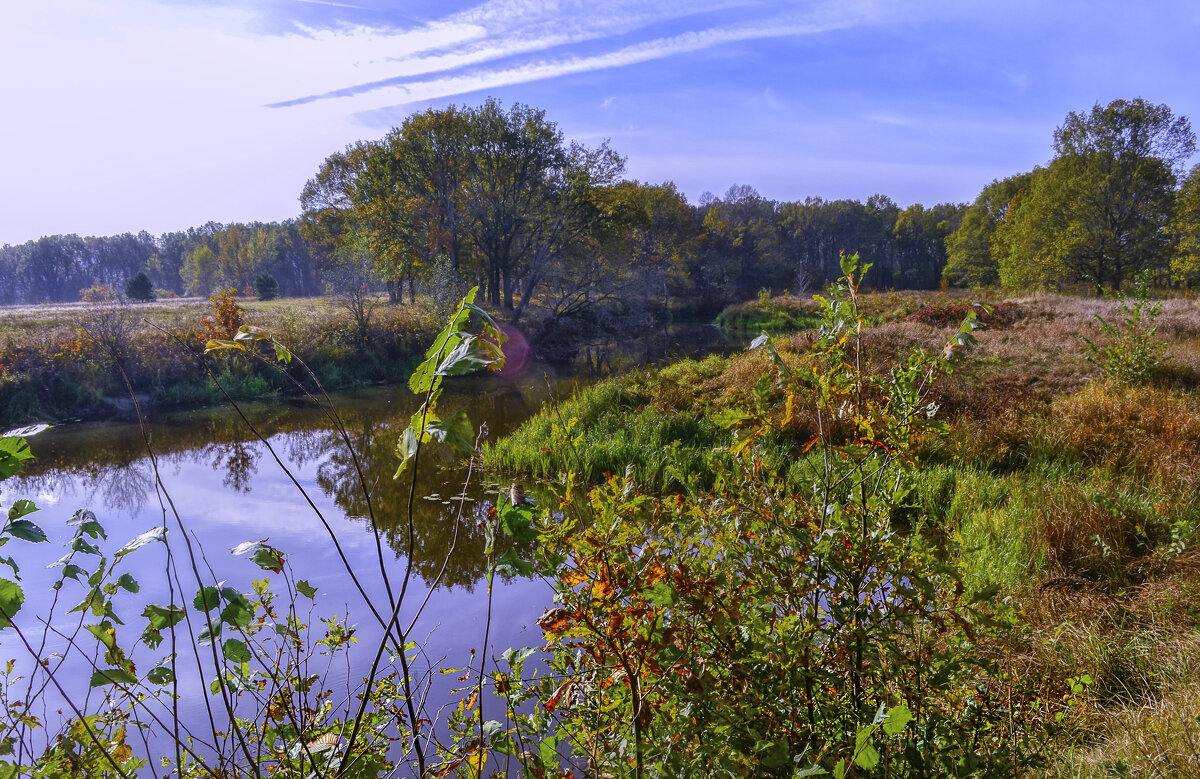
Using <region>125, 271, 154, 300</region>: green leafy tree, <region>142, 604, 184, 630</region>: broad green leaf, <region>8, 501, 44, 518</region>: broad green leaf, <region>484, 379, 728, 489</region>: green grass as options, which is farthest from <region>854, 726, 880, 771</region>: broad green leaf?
<region>125, 271, 154, 300</region>: green leafy tree

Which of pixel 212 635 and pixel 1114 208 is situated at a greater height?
pixel 1114 208

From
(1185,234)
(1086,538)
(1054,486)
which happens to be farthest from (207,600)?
(1185,234)

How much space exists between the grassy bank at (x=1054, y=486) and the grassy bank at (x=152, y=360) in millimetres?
8202

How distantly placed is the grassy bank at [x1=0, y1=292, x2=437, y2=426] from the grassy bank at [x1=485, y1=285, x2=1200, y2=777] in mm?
8202

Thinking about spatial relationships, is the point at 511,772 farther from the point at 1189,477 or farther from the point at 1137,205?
the point at 1137,205

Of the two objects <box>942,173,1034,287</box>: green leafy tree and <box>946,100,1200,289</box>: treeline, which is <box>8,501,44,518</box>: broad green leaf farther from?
<box>942,173,1034,287</box>: green leafy tree


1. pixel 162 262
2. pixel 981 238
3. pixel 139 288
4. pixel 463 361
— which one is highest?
pixel 162 262

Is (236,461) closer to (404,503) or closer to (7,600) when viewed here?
(404,503)

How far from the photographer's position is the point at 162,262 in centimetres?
6638

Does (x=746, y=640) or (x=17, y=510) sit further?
(x=746, y=640)

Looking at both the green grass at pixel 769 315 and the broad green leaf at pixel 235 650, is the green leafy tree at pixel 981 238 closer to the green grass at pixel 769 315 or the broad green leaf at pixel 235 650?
the green grass at pixel 769 315

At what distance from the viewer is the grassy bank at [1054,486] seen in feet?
7.72

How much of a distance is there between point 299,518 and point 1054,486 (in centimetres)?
800

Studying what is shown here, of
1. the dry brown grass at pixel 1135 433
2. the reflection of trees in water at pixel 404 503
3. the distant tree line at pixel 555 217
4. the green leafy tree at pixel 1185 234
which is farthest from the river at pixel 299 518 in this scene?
the green leafy tree at pixel 1185 234
